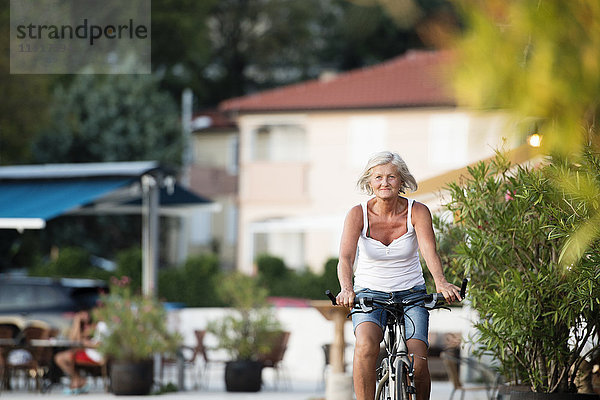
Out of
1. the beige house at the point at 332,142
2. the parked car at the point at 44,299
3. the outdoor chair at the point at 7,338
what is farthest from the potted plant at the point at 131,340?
the beige house at the point at 332,142

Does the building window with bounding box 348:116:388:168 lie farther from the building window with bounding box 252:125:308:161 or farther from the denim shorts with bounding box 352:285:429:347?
the denim shorts with bounding box 352:285:429:347

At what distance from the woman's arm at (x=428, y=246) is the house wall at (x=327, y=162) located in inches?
1007

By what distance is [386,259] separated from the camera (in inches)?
248

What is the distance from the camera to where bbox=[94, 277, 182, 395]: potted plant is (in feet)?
46.0

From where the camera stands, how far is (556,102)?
2297 millimetres

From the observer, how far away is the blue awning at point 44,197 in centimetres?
1548

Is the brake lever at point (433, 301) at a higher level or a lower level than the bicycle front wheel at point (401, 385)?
higher

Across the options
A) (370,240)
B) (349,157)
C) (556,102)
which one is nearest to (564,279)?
(370,240)

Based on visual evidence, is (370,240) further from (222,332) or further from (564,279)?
(222,332)

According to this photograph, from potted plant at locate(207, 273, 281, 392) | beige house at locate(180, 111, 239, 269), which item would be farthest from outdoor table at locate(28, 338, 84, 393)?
beige house at locate(180, 111, 239, 269)

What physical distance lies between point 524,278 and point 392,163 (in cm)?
158

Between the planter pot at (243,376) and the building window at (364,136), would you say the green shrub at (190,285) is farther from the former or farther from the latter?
the planter pot at (243,376)

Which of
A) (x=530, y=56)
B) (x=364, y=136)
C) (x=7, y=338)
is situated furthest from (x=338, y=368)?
(x=364, y=136)

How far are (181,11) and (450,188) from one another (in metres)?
41.9
